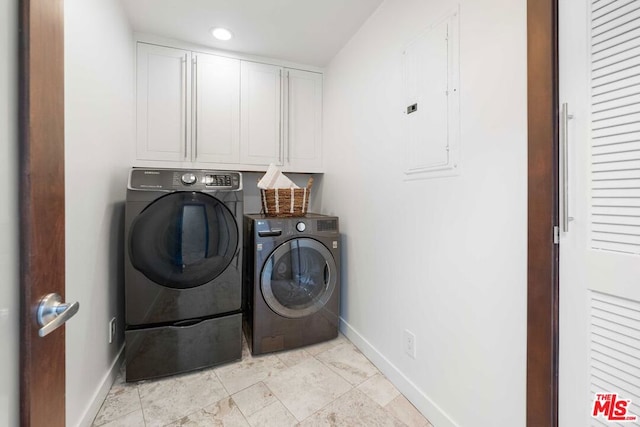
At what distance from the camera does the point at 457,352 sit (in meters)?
1.24

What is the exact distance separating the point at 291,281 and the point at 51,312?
1536mm

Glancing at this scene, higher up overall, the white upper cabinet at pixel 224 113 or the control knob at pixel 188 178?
the white upper cabinet at pixel 224 113

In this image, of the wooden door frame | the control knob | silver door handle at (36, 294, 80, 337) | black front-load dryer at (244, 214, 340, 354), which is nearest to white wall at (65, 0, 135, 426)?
the control knob

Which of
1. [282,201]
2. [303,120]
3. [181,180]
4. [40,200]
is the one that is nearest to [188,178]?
[181,180]

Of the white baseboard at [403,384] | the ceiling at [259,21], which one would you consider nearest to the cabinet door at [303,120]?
the ceiling at [259,21]

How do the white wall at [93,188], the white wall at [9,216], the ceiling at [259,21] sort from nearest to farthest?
the white wall at [9,216] → the white wall at [93,188] → the ceiling at [259,21]

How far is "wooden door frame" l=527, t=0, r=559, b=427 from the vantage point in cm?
88

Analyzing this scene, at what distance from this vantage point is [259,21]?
1.93 metres

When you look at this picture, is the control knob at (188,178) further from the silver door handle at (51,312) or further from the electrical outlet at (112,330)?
the silver door handle at (51,312)

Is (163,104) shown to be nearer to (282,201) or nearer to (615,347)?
(282,201)

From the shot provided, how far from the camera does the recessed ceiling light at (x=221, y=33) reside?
2018 millimetres

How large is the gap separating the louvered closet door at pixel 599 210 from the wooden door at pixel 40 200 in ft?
4.43

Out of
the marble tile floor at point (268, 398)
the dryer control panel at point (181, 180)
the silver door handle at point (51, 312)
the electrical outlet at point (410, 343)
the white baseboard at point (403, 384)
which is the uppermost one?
the dryer control panel at point (181, 180)

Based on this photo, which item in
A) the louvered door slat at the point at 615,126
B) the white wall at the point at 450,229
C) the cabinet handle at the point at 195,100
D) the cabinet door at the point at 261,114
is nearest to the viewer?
the louvered door slat at the point at 615,126
